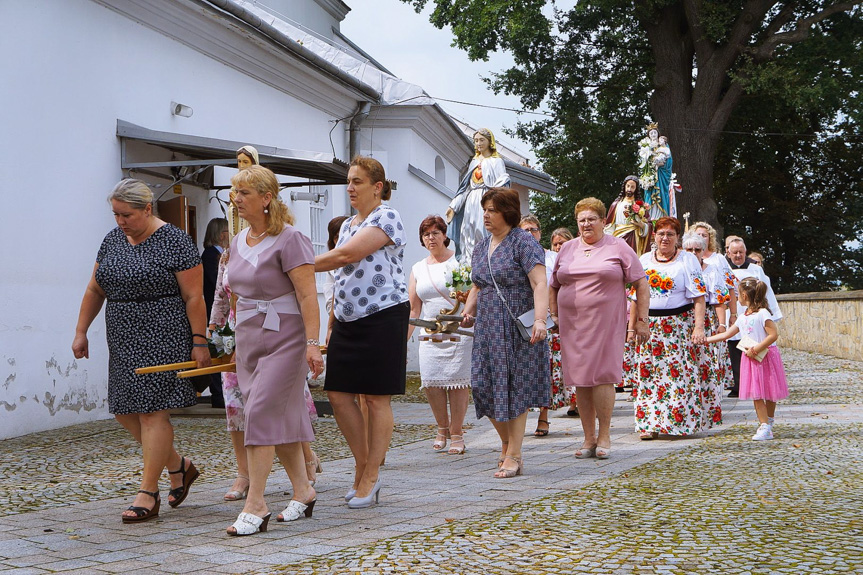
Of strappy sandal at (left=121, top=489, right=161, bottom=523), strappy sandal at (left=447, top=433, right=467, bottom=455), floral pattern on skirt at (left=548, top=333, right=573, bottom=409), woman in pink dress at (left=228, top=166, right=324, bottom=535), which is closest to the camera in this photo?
woman in pink dress at (left=228, top=166, right=324, bottom=535)

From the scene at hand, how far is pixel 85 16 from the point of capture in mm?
10852

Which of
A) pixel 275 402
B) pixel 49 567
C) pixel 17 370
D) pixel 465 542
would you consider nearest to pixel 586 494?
pixel 465 542

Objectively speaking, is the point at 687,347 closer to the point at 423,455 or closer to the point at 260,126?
the point at 423,455

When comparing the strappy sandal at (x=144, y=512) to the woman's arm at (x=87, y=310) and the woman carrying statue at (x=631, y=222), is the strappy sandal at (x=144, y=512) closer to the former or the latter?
the woman's arm at (x=87, y=310)

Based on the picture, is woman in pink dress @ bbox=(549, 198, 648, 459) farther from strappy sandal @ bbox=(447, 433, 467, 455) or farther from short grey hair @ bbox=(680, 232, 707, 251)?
short grey hair @ bbox=(680, 232, 707, 251)

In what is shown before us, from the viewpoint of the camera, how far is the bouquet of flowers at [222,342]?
567 centimetres

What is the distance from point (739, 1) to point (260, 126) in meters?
15.8

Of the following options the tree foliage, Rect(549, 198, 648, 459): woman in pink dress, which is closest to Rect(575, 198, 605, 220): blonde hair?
Rect(549, 198, 648, 459): woman in pink dress

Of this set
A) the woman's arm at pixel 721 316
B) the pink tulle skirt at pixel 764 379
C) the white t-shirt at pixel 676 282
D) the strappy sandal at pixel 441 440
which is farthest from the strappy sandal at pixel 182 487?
the woman's arm at pixel 721 316

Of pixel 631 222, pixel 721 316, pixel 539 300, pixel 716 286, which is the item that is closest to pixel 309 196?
pixel 631 222

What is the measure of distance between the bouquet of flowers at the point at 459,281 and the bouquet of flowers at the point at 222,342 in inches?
110

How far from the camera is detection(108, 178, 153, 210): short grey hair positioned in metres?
5.55

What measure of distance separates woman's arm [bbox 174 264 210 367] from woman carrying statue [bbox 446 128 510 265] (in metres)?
4.69

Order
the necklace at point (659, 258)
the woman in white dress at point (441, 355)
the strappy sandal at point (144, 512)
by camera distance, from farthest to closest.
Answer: the necklace at point (659, 258), the woman in white dress at point (441, 355), the strappy sandal at point (144, 512)
